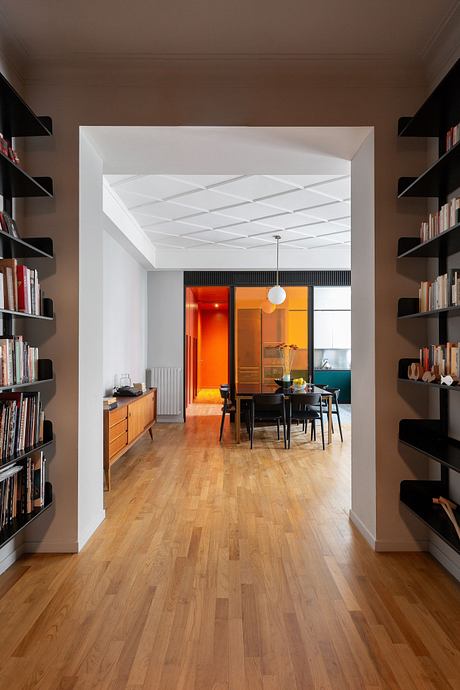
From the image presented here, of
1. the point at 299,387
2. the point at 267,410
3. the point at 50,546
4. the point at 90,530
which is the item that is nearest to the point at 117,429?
the point at 90,530

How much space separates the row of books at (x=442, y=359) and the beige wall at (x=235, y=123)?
326mm

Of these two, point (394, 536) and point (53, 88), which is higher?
point (53, 88)

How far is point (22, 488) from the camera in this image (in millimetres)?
2814

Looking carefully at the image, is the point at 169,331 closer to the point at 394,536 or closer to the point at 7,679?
the point at 394,536

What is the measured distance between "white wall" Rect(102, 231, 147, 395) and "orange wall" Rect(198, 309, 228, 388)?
21.7 ft

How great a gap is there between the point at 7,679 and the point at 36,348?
177 cm

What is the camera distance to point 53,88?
10.6ft

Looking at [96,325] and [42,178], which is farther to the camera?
[96,325]

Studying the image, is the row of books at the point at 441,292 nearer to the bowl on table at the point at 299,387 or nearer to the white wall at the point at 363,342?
the white wall at the point at 363,342

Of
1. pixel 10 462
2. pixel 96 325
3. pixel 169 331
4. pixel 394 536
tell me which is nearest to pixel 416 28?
pixel 96 325

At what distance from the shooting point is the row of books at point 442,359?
2.48 meters

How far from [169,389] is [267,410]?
8.25 ft

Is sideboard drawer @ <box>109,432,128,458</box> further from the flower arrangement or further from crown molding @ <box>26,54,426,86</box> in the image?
the flower arrangement

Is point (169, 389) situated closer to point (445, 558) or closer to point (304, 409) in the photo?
point (304, 409)
